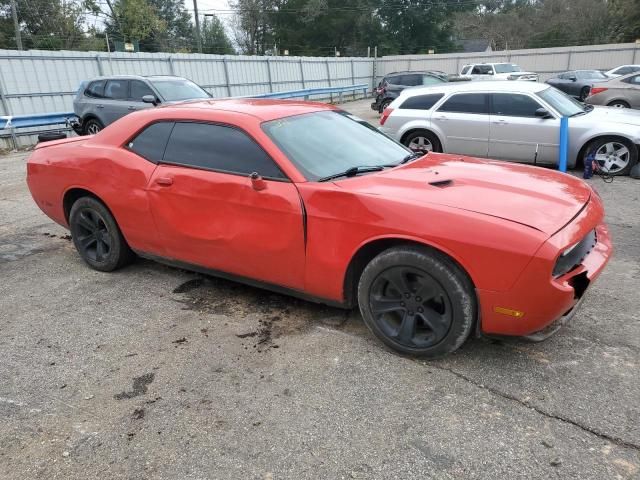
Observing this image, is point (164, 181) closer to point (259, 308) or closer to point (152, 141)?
point (152, 141)

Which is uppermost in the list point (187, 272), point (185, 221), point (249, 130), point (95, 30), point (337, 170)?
point (95, 30)

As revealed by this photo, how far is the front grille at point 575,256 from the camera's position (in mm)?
2791

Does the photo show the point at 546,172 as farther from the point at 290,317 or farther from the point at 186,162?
the point at 186,162

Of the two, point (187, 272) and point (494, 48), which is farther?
point (494, 48)

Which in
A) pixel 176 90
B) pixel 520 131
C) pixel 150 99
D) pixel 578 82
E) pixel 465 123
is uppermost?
pixel 176 90

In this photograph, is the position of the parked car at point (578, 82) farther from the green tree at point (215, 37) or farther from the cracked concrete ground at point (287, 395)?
the green tree at point (215, 37)

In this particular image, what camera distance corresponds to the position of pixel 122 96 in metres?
11.8

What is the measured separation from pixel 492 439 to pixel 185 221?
262 cm

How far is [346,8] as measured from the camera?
162 ft

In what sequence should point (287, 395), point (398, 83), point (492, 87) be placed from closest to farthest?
1. point (287, 395)
2. point (492, 87)
3. point (398, 83)

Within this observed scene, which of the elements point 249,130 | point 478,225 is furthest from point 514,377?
point 249,130

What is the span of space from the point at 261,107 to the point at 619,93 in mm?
13123

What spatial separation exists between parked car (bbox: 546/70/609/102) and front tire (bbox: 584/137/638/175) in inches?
519

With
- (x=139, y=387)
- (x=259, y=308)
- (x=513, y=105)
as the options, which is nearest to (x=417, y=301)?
(x=259, y=308)
